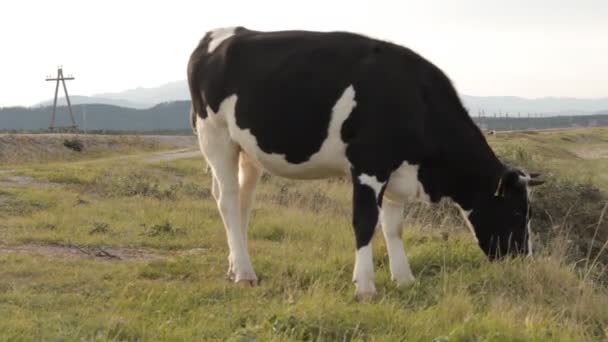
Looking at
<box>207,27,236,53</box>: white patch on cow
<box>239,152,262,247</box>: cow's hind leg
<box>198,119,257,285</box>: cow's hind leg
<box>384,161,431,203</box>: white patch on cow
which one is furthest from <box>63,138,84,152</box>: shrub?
<box>384,161,431,203</box>: white patch on cow

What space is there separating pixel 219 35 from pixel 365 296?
352 cm

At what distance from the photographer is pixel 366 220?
6.39m

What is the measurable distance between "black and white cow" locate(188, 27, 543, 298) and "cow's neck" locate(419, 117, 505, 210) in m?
0.01

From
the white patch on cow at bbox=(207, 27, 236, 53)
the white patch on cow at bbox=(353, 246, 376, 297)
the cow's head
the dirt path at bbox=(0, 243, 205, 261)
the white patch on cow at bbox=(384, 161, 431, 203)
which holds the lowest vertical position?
the dirt path at bbox=(0, 243, 205, 261)

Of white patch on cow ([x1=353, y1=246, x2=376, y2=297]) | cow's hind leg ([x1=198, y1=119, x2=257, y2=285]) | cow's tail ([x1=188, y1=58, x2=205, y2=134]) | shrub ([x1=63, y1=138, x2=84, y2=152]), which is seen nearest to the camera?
white patch on cow ([x1=353, y1=246, x2=376, y2=297])

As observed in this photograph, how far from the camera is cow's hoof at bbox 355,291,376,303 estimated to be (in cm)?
616

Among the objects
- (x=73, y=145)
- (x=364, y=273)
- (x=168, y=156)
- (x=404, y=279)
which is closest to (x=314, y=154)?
(x=364, y=273)

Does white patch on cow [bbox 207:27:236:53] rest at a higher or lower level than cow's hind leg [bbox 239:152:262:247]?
higher

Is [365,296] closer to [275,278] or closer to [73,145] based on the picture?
[275,278]

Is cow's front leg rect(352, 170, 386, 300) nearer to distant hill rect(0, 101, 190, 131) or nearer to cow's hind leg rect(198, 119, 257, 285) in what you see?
cow's hind leg rect(198, 119, 257, 285)

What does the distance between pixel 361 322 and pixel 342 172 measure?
6.36ft

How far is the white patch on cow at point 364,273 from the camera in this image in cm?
630

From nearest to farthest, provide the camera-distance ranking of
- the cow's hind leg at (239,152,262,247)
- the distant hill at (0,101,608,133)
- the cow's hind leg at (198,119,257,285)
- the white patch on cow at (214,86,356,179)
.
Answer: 1. the white patch on cow at (214,86,356,179)
2. the cow's hind leg at (198,119,257,285)
3. the cow's hind leg at (239,152,262,247)
4. the distant hill at (0,101,608,133)

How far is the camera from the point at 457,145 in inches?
271
